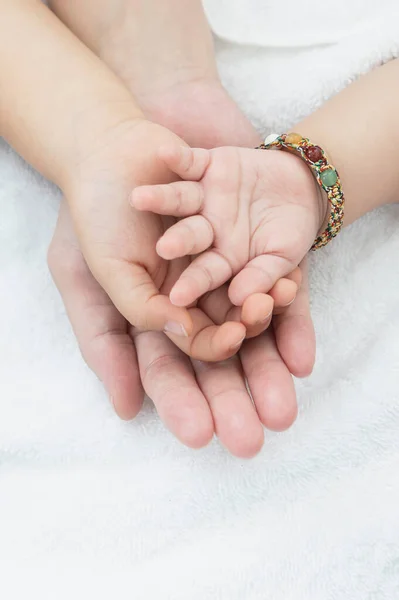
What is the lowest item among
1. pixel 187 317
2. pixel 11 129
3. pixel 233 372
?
pixel 233 372

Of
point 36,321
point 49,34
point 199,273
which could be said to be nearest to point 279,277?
point 199,273

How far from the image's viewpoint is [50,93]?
0.87 m

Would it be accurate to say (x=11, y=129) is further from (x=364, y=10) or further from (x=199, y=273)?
(x=364, y=10)

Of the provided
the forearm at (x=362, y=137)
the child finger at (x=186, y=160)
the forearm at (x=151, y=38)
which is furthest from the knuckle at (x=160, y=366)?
the forearm at (x=151, y=38)

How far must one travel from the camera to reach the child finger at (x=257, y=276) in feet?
2.28

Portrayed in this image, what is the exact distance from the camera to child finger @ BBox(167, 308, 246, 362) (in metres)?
0.68

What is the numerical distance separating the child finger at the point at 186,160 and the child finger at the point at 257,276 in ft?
0.38

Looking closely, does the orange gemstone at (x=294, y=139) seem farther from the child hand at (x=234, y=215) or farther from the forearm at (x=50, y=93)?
the forearm at (x=50, y=93)

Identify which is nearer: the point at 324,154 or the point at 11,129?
the point at 324,154

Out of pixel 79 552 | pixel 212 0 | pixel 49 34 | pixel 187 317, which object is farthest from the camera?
pixel 212 0

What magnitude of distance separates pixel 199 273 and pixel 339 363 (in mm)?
280

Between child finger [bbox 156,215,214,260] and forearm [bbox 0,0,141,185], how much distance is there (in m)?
0.18

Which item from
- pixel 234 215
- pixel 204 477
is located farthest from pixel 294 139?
pixel 204 477

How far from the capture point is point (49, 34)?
0.90m
